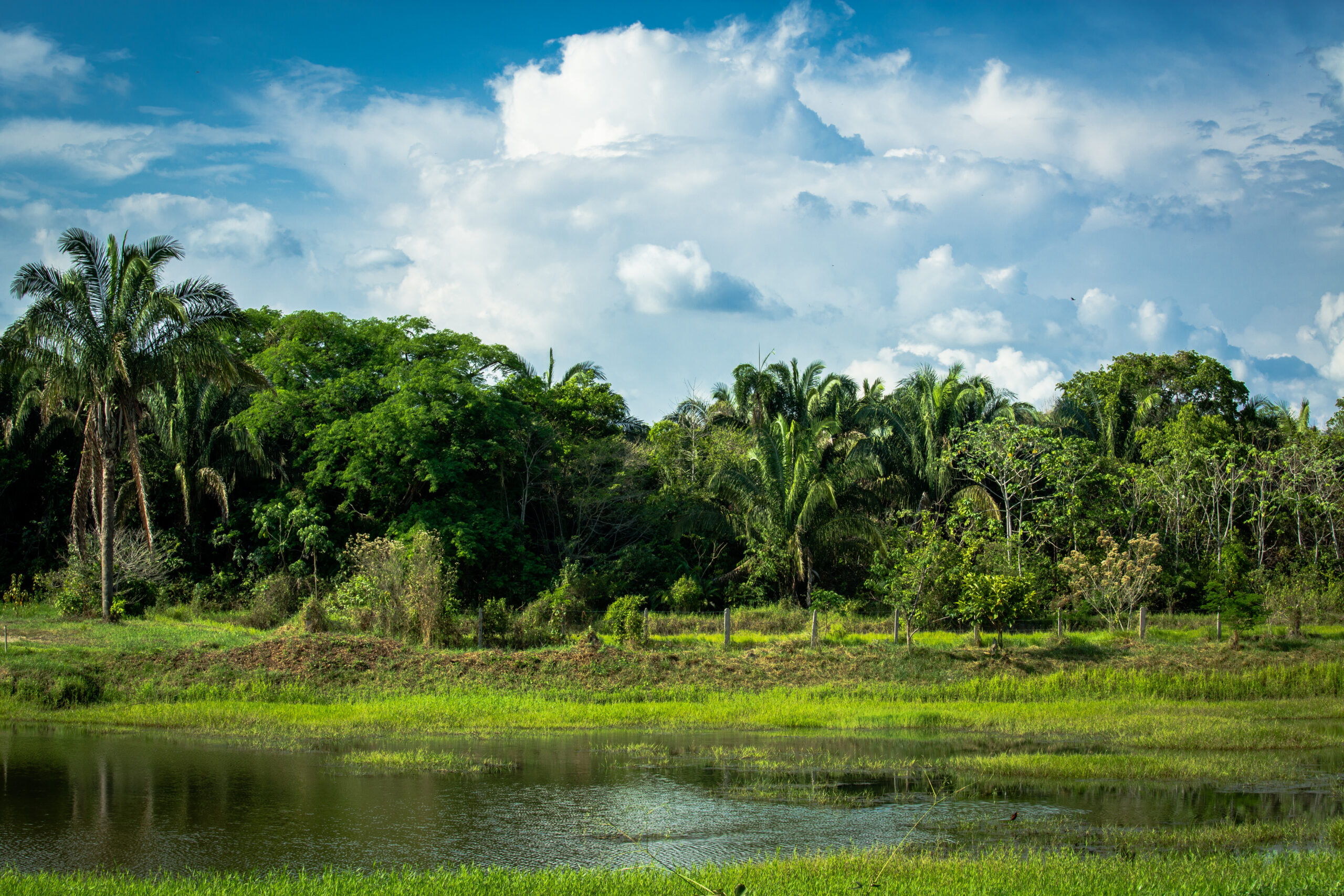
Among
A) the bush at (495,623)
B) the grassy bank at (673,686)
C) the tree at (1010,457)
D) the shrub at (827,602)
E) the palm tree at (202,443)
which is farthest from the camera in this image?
the tree at (1010,457)

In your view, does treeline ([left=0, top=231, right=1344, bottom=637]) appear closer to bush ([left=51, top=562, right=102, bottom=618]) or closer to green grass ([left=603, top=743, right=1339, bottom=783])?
bush ([left=51, top=562, right=102, bottom=618])

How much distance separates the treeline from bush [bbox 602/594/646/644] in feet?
15.8

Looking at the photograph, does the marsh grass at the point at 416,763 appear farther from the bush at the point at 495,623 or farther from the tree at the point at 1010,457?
the tree at the point at 1010,457

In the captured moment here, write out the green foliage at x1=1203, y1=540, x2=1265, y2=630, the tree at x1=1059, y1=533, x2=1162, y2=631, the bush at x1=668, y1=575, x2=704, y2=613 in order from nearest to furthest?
the tree at x1=1059, y1=533, x2=1162, y2=631 → the green foliage at x1=1203, y1=540, x2=1265, y2=630 → the bush at x1=668, y1=575, x2=704, y2=613

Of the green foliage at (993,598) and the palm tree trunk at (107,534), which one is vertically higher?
the palm tree trunk at (107,534)

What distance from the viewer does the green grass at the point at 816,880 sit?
7.30m

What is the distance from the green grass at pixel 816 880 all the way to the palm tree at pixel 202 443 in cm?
2580

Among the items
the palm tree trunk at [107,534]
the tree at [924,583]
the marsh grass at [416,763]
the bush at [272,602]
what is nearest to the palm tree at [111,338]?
the palm tree trunk at [107,534]

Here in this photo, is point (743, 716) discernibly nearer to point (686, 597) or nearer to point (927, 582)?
point (927, 582)

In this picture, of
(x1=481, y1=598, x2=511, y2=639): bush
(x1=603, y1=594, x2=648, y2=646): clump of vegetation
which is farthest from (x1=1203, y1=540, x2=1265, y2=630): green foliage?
(x1=481, y1=598, x2=511, y2=639): bush

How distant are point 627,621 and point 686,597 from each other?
9.44 metres

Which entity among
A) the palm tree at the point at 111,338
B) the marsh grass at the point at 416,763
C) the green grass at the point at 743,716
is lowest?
the green grass at the point at 743,716

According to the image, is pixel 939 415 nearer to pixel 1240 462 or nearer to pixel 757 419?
pixel 757 419

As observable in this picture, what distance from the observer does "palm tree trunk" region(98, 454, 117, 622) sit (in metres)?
24.3
